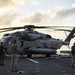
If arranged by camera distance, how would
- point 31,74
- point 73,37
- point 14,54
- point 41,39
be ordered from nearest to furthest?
point 31,74 → point 14,54 → point 41,39 → point 73,37

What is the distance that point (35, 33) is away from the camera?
4162 centimetres

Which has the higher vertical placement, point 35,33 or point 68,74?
point 35,33

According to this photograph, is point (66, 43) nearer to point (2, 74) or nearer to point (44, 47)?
point (44, 47)

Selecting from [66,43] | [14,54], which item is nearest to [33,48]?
[66,43]

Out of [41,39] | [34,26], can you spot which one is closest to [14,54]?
[34,26]

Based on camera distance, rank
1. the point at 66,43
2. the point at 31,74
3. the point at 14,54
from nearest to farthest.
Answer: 1. the point at 31,74
2. the point at 14,54
3. the point at 66,43

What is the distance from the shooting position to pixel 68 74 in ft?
54.9

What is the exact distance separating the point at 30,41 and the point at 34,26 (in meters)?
2.95

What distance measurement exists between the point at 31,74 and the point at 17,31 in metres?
24.2

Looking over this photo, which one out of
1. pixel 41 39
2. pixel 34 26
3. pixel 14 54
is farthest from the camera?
pixel 41 39

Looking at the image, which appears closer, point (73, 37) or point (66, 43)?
point (66, 43)

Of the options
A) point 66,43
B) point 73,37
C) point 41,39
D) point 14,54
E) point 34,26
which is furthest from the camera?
point 73,37

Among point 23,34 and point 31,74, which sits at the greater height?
point 23,34

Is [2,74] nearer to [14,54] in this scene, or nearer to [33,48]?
[14,54]
